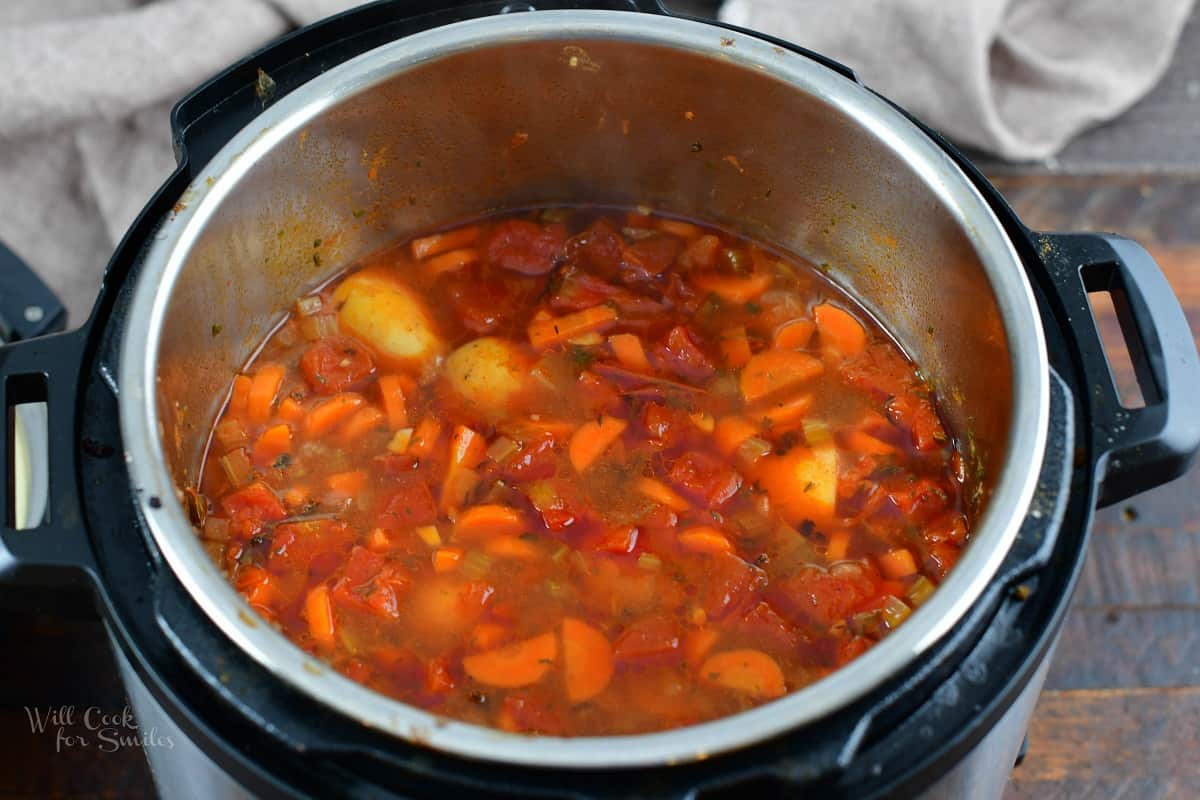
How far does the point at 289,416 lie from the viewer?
2.16 m

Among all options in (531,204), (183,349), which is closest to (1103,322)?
(531,204)

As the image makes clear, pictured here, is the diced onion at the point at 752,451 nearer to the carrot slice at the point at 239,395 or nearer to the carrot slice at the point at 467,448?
the carrot slice at the point at 467,448

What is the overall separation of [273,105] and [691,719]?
1152 mm

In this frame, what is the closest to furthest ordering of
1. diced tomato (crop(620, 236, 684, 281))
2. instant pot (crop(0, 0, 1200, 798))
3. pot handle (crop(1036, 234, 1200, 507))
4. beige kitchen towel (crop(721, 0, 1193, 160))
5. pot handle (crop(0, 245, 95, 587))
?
instant pot (crop(0, 0, 1200, 798)), pot handle (crop(0, 245, 95, 587)), pot handle (crop(1036, 234, 1200, 507)), diced tomato (crop(620, 236, 684, 281)), beige kitchen towel (crop(721, 0, 1193, 160))

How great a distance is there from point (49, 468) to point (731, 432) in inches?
42.6

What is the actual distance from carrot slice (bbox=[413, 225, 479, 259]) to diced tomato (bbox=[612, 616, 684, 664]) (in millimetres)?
951

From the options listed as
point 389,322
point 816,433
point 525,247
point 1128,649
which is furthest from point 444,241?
point 1128,649

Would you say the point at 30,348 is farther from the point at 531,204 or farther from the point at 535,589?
the point at 531,204

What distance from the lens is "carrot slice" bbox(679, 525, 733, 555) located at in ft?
6.42

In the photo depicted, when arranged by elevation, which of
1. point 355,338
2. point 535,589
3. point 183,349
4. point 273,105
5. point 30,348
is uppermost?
point 273,105

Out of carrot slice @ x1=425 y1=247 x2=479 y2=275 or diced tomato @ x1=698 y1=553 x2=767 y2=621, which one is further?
carrot slice @ x1=425 y1=247 x2=479 y2=275

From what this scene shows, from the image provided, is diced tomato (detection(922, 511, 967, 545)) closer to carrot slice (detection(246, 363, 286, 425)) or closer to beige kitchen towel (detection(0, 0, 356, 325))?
carrot slice (detection(246, 363, 286, 425))

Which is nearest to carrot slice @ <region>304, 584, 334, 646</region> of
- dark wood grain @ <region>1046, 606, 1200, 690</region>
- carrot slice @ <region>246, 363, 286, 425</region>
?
carrot slice @ <region>246, 363, 286, 425</region>

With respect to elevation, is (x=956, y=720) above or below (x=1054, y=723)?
above
